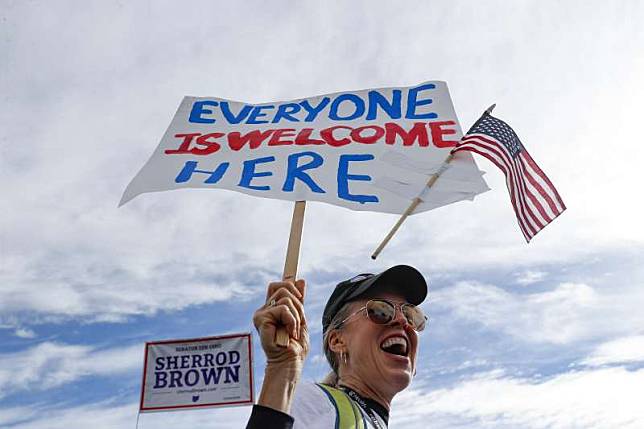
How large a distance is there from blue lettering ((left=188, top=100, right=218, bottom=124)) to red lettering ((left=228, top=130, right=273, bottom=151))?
0.75 ft

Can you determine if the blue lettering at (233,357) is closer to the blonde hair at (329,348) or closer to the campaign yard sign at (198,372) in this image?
the campaign yard sign at (198,372)

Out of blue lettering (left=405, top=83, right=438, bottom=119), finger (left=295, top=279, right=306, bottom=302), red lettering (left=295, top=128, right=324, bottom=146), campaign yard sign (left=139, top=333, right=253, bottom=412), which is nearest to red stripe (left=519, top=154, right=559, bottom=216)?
blue lettering (left=405, top=83, right=438, bottom=119)

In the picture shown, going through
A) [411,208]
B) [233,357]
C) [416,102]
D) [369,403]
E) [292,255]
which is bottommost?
[369,403]

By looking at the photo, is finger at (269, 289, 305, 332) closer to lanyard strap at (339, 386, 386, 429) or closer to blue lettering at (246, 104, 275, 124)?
lanyard strap at (339, 386, 386, 429)

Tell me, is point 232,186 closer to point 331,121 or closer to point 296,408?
point 331,121

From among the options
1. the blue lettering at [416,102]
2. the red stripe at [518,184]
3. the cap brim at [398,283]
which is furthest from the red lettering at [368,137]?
the cap brim at [398,283]

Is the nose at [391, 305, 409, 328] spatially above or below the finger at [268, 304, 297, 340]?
above

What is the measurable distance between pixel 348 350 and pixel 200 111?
1.81 m

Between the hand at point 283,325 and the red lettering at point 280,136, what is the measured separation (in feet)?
5.23

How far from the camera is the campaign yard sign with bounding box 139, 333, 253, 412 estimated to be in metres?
10.1

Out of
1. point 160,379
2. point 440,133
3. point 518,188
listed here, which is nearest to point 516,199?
point 518,188

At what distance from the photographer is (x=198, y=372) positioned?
10359 mm

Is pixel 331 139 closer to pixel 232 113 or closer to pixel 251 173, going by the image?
pixel 251 173

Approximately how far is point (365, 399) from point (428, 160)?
4.78 feet
